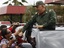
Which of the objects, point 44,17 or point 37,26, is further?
point 44,17

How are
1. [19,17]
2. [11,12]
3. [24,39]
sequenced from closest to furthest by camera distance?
[24,39] → [11,12] → [19,17]

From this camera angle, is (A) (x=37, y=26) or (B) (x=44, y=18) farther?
(B) (x=44, y=18)

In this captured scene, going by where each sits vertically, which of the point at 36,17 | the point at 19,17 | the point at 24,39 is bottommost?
the point at 19,17

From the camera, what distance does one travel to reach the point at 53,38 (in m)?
4.71

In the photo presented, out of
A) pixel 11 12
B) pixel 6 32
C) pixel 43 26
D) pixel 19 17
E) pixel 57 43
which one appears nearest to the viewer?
pixel 57 43

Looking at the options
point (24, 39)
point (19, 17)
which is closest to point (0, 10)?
point (19, 17)

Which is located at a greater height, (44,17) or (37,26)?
(44,17)

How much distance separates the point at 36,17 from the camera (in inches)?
227

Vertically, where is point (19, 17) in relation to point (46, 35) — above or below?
below

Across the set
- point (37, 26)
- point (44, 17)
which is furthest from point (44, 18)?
point (37, 26)

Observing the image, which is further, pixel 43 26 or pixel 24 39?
pixel 24 39

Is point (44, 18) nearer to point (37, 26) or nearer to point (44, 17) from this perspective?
point (44, 17)

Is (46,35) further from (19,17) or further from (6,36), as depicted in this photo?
(19,17)

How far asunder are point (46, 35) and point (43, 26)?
2.07ft
